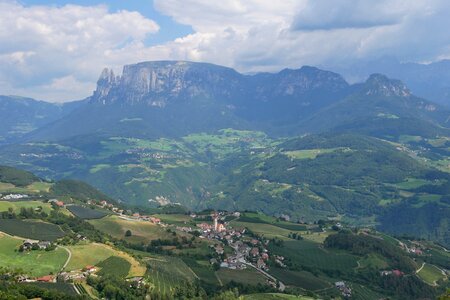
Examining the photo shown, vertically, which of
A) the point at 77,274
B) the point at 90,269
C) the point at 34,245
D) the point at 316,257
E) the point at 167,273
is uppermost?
the point at 34,245

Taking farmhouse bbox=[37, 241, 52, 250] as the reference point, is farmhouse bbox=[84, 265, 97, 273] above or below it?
below

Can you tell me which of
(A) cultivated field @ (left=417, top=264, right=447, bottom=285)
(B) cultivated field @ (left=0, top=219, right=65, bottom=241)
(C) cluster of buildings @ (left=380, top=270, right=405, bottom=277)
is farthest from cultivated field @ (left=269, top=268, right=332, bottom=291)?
(B) cultivated field @ (left=0, top=219, right=65, bottom=241)

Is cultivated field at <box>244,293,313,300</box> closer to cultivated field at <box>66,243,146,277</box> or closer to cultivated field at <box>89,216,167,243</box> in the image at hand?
cultivated field at <box>66,243,146,277</box>

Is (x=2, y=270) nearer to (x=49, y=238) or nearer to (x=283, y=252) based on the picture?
(x=49, y=238)

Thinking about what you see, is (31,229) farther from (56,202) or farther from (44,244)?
(56,202)

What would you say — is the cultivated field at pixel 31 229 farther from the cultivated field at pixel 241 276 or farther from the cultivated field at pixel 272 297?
the cultivated field at pixel 272 297

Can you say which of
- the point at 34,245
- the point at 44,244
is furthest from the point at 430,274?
the point at 34,245

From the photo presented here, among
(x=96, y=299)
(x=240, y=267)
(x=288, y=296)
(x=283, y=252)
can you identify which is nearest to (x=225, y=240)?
(x=283, y=252)
